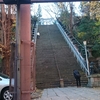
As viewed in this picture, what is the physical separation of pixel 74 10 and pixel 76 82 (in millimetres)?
18756

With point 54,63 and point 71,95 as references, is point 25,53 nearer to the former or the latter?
point 71,95

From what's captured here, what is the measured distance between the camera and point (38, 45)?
2925 cm

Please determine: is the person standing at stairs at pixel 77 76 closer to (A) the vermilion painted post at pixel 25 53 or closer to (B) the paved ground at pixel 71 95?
(B) the paved ground at pixel 71 95

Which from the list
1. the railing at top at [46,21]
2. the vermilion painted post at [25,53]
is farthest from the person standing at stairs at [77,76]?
the railing at top at [46,21]

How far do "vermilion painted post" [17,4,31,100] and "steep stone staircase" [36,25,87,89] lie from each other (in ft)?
38.3

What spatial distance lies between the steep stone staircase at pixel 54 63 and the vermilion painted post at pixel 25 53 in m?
11.7

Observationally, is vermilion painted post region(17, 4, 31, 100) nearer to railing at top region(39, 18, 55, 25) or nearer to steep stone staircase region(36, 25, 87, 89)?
steep stone staircase region(36, 25, 87, 89)

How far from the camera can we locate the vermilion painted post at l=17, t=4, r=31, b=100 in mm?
7535

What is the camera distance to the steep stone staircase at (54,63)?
2008 cm

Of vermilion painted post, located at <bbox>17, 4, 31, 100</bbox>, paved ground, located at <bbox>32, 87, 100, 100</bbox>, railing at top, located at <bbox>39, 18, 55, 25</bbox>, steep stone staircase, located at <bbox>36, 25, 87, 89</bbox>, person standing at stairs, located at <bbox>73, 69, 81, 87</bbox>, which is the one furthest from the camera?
railing at top, located at <bbox>39, 18, 55, 25</bbox>

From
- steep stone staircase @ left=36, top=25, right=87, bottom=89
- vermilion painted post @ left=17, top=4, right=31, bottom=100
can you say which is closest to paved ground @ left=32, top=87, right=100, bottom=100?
vermilion painted post @ left=17, top=4, right=31, bottom=100

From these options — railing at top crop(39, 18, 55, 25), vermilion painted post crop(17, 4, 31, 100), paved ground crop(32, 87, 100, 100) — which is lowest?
paved ground crop(32, 87, 100, 100)

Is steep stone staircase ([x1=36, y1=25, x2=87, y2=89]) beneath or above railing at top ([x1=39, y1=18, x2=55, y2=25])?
beneath

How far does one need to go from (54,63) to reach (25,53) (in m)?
15.8
